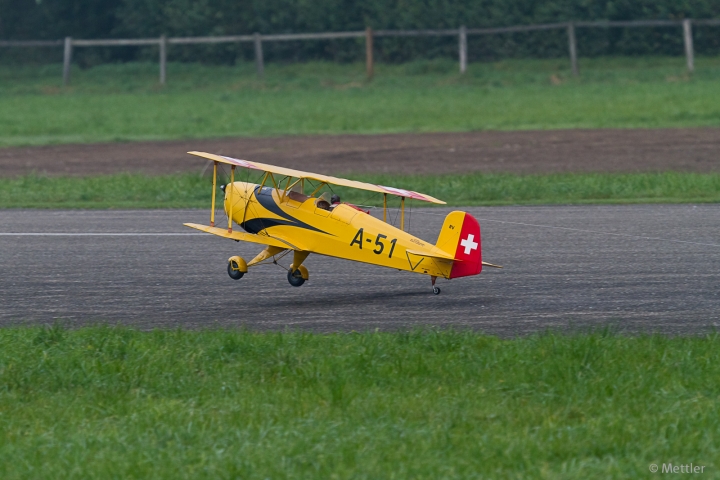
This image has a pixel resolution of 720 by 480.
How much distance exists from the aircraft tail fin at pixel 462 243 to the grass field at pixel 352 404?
1977mm

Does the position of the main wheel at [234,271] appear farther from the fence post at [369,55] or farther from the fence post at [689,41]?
the fence post at [689,41]

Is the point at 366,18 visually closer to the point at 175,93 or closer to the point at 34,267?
the point at 175,93

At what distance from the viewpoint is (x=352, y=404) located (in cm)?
808

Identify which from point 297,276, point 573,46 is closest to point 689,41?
point 573,46

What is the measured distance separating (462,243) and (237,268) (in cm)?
339

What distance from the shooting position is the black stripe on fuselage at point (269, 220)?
1283cm

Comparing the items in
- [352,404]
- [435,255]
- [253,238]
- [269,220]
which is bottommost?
[352,404]

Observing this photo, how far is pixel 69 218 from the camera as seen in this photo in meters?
19.5

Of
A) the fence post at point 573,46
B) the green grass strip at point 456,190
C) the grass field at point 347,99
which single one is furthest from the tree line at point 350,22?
the green grass strip at point 456,190

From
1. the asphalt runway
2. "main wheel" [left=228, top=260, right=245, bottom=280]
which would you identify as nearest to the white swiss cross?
the asphalt runway

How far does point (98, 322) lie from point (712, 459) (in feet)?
23.3

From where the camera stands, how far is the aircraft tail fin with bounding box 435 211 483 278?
11695 millimetres

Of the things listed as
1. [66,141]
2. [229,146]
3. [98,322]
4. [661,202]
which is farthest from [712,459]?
[66,141]

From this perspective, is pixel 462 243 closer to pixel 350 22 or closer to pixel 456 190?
pixel 456 190
